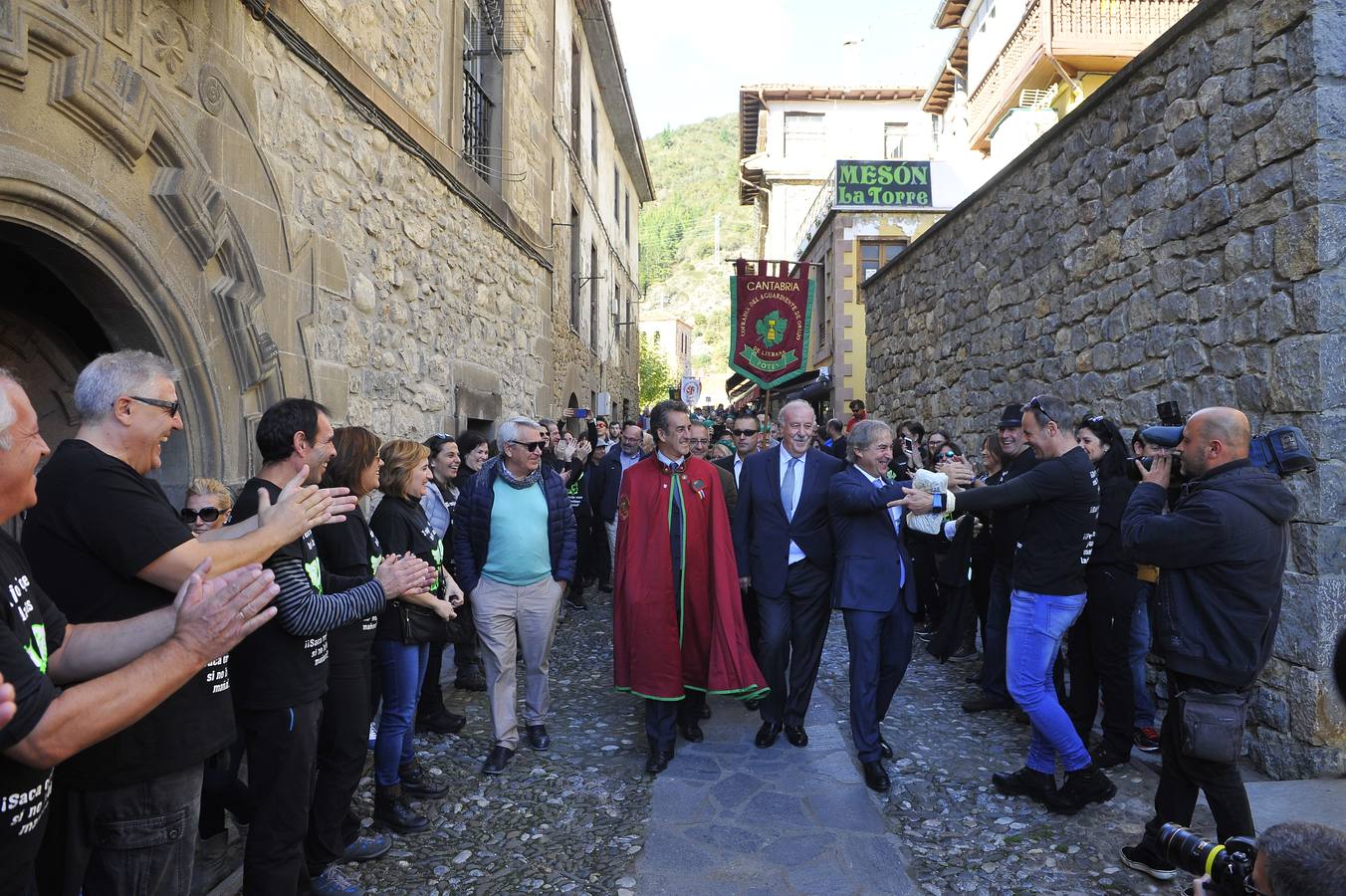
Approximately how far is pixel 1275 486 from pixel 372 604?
10.7 ft

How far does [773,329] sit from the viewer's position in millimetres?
12141

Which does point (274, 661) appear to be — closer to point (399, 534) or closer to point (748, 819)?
point (399, 534)

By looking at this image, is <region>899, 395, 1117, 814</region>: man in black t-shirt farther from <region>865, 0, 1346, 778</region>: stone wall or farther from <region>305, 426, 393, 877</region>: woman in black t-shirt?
<region>305, 426, 393, 877</region>: woman in black t-shirt

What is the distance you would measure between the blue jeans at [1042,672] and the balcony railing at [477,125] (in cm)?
676

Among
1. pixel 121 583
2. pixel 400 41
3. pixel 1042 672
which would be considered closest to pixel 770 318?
pixel 400 41

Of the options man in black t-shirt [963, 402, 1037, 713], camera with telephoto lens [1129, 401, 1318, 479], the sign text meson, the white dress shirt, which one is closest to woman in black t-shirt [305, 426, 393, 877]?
the white dress shirt

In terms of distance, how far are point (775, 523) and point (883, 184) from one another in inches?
657

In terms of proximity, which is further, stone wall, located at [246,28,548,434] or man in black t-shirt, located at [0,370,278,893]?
stone wall, located at [246,28,548,434]


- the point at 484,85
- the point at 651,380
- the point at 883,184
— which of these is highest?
the point at 883,184

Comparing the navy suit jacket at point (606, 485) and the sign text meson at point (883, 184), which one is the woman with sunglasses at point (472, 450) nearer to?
the navy suit jacket at point (606, 485)

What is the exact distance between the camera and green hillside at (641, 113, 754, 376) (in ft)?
257

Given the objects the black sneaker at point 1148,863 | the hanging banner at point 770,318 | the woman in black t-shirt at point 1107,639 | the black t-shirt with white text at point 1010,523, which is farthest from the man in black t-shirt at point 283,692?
the hanging banner at point 770,318

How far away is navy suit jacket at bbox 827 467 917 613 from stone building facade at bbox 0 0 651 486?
3145 millimetres

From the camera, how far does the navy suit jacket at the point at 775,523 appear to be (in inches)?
183
